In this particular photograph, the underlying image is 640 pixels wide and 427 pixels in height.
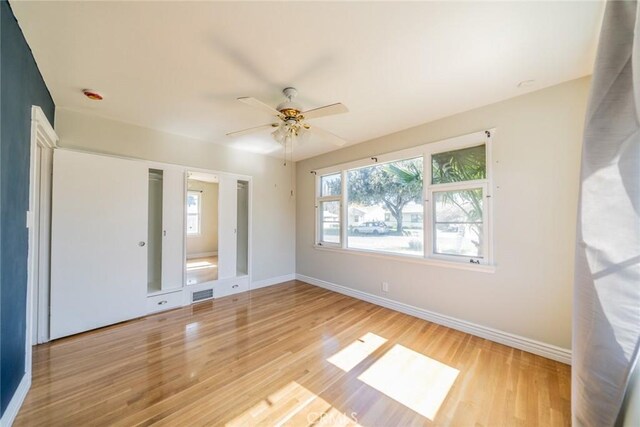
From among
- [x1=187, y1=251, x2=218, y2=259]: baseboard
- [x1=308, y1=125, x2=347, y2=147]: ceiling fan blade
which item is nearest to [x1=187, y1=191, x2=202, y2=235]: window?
[x1=187, y1=251, x2=218, y2=259]: baseboard

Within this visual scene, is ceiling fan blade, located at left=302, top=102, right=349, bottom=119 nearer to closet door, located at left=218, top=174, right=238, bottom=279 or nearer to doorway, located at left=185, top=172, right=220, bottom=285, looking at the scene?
closet door, located at left=218, top=174, right=238, bottom=279

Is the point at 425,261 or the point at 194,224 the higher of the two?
the point at 194,224

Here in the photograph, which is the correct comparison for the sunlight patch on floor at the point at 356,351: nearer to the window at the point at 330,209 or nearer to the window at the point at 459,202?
the window at the point at 459,202

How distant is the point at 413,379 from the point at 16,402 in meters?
2.80

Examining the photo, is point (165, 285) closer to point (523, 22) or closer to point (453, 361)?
point (453, 361)

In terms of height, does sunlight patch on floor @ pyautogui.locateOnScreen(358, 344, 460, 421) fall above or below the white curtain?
below

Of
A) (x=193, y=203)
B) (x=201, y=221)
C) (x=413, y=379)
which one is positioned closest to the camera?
(x=413, y=379)

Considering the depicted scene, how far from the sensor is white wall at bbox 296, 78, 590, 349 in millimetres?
2158

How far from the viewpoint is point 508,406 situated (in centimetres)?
167

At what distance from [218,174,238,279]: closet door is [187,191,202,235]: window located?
287 cm

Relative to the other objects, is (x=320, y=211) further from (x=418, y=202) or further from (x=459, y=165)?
(x=459, y=165)

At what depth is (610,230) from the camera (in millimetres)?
1000

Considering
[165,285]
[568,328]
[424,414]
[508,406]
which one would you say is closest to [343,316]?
[424,414]

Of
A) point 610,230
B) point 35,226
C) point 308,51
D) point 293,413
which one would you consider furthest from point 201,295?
point 610,230
